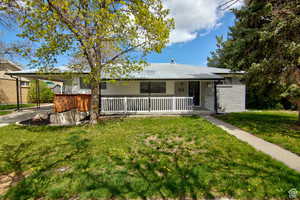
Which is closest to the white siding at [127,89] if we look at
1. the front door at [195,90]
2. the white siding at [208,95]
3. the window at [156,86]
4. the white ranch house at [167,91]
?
the white ranch house at [167,91]

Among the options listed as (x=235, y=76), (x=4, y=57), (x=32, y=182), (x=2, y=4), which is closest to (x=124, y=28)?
(x=2, y=4)

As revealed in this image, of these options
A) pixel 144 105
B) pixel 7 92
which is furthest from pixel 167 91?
pixel 7 92

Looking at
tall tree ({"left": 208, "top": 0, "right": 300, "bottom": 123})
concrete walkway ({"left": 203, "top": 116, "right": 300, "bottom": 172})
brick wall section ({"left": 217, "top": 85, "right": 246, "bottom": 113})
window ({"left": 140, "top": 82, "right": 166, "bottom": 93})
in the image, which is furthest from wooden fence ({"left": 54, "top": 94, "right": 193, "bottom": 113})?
concrete walkway ({"left": 203, "top": 116, "right": 300, "bottom": 172})

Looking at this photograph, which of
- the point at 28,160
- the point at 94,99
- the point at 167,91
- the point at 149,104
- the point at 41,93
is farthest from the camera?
the point at 41,93

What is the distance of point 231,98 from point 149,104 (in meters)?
6.06

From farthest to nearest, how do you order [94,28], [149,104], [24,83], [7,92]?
[24,83], [7,92], [149,104], [94,28]

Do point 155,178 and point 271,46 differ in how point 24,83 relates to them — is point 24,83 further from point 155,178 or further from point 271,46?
point 271,46

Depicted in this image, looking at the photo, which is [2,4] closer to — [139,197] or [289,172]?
[139,197]

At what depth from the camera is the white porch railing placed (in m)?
8.46

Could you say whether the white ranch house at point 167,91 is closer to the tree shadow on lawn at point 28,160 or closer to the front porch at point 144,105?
the front porch at point 144,105

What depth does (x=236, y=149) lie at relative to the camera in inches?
136

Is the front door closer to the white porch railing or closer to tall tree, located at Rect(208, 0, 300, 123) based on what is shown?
the white porch railing

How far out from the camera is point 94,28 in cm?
470

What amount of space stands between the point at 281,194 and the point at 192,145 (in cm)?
199
